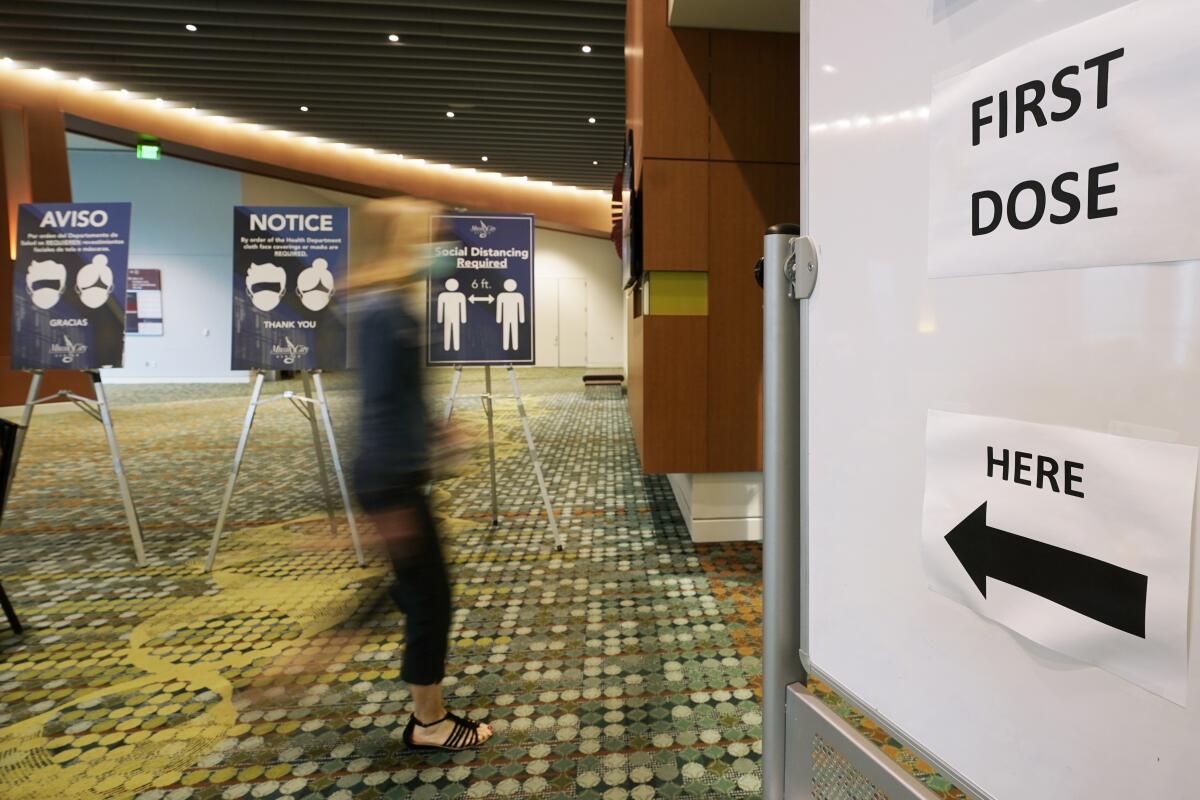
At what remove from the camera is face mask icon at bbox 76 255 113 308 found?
3250 mm

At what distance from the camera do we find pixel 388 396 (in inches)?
65.4

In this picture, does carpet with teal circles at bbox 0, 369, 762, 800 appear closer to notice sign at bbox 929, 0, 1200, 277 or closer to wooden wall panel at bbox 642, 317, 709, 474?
wooden wall panel at bbox 642, 317, 709, 474

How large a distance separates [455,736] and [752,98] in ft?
10.3

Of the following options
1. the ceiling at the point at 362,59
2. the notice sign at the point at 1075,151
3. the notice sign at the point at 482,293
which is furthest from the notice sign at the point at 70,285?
the ceiling at the point at 362,59

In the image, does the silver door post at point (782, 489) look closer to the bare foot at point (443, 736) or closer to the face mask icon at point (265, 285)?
the bare foot at point (443, 736)

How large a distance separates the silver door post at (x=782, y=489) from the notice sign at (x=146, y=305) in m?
16.3

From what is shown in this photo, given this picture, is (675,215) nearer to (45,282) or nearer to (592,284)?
(45,282)

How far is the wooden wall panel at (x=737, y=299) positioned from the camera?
3176mm

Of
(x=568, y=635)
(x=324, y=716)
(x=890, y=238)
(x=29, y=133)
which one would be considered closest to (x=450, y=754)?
(x=324, y=716)

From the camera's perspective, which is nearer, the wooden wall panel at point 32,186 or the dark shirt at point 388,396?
the dark shirt at point 388,396

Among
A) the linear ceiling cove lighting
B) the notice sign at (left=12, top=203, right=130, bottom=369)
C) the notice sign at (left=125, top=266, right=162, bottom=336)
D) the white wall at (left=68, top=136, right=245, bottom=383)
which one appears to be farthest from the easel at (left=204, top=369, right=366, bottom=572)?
the notice sign at (left=125, top=266, right=162, bottom=336)

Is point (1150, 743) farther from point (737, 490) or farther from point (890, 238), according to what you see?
point (737, 490)

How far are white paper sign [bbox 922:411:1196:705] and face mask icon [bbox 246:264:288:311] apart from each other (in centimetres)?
338

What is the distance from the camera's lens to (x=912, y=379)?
593 millimetres
